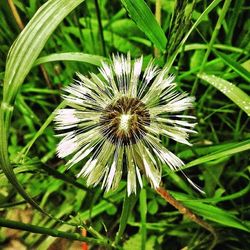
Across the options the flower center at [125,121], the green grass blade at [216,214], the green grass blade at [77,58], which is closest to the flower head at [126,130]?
the flower center at [125,121]

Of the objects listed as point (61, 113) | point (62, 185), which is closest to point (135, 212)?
point (62, 185)

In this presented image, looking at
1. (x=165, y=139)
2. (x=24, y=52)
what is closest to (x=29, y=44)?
(x=24, y=52)

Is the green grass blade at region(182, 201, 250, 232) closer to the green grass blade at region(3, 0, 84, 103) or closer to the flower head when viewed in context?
the flower head

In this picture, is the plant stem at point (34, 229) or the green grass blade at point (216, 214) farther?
the green grass blade at point (216, 214)

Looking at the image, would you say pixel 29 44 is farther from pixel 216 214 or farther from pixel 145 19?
pixel 216 214

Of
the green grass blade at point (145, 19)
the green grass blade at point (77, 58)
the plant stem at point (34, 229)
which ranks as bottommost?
the plant stem at point (34, 229)

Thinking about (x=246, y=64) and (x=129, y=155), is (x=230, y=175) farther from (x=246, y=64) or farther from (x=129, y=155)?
(x=129, y=155)

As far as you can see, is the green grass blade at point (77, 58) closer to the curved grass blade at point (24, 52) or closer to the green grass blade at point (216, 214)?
the curved grass blade at point (24, 52)
